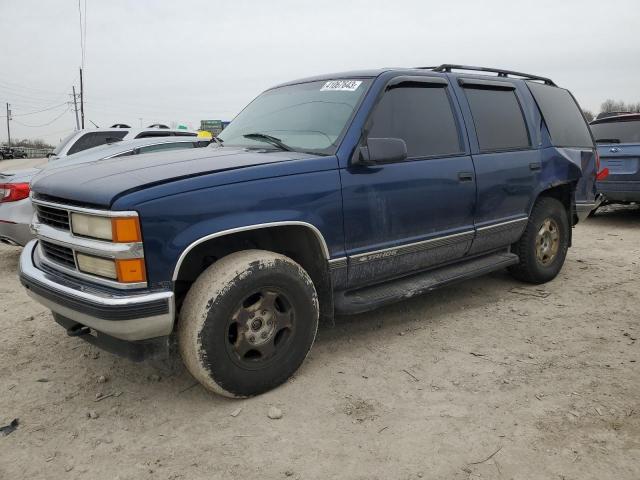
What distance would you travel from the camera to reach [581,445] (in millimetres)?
2436

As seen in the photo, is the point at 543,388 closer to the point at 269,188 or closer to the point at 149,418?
the point at 269,188

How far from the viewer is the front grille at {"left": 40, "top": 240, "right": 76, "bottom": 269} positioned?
2812mm

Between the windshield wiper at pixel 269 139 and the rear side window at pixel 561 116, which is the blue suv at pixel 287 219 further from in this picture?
the rear side window at pixel 561 116

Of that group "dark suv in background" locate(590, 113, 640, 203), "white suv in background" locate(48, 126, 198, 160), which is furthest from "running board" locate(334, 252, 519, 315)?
"white suv in background" locate(48, 126, 198, 160)

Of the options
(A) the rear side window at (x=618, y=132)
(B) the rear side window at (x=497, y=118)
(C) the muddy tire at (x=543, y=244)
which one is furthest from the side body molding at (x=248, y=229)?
(A) the rear side window at (x=618, y=132)

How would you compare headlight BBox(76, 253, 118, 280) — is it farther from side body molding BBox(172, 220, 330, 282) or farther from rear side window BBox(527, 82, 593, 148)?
rear side window BBox(527, 82, 593, 148)

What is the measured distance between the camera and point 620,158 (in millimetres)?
7832

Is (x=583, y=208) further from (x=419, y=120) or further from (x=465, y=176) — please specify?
(x=419, y=120)

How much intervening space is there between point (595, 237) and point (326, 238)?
577 cm

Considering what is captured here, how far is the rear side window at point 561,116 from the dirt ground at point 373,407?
172 cm

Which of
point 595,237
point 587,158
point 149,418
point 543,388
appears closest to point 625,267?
point 587,158

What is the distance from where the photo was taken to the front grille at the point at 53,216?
111 inches

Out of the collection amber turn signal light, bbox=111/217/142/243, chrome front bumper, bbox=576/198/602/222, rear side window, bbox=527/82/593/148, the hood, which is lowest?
chrome front bumper, bbox=576/198/602/222

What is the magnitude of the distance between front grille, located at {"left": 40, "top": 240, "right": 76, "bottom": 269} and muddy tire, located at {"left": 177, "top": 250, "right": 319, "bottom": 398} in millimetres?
685
